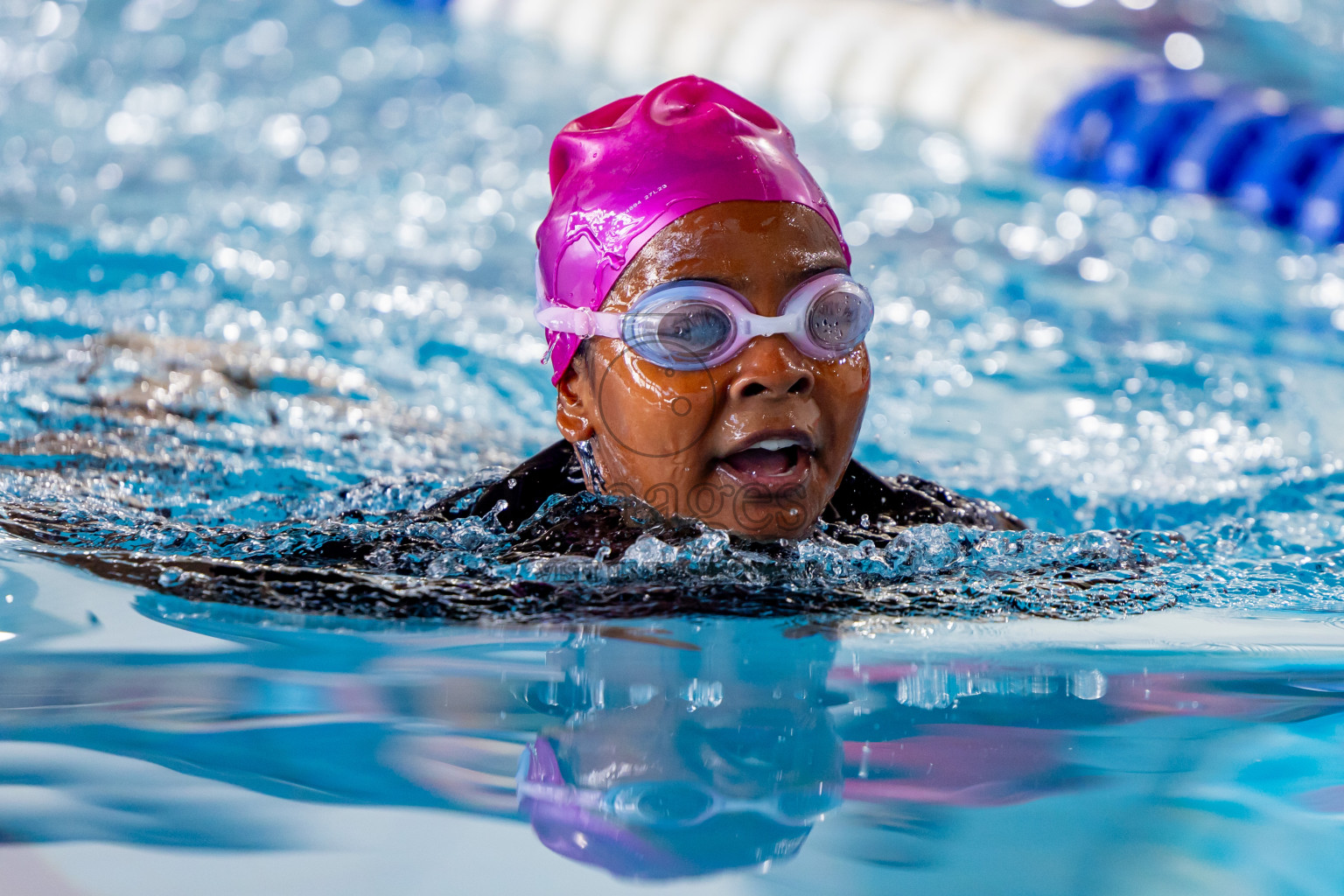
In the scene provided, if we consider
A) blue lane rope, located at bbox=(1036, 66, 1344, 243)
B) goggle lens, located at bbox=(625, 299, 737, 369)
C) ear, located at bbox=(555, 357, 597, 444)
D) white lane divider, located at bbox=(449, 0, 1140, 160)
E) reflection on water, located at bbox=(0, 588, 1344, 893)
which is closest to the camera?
reflection on water, located at bbox=(0, 588, 1344, 893)

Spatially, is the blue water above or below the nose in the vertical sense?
below

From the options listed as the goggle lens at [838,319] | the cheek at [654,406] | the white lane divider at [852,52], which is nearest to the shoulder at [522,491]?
the cheek at [654,406]

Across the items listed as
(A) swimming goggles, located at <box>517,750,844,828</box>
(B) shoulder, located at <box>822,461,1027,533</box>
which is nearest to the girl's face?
(B) shoulder, located at <box>822,461,1027,533</box>

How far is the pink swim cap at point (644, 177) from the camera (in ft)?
6.93

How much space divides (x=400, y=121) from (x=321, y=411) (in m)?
3.74

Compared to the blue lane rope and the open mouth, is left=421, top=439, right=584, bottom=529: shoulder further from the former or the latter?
the blue lane rope

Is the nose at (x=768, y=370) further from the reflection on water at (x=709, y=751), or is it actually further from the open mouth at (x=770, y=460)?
the reflection on water at (x=709, y=751)

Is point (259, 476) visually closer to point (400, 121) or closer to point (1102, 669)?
point (1102, 669)

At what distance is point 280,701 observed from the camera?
167 cm

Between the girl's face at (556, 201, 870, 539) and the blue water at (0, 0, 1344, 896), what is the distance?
10cm

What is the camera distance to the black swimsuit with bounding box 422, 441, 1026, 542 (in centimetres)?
249

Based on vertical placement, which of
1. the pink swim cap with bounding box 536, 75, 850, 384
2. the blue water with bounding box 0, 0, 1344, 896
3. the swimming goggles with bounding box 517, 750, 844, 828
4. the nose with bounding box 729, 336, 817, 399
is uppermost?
the pink swim cap with bounding box 536, 75, 850, 384

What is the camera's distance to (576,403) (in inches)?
91.7

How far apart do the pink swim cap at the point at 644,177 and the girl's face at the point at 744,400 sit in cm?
3
